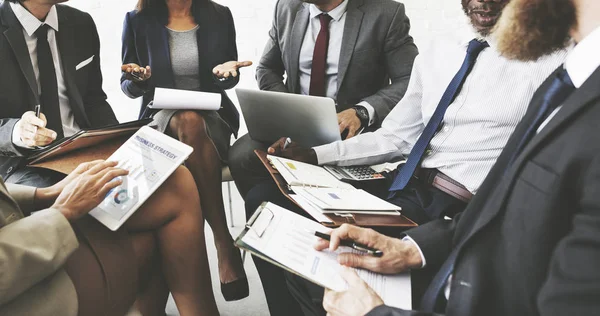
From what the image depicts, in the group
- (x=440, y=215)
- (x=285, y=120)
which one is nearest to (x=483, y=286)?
(x=440, y=215)

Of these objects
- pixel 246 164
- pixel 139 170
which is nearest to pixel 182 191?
A: pixel 139 170

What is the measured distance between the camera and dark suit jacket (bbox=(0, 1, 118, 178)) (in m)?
1.33

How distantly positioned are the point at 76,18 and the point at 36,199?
889 mm

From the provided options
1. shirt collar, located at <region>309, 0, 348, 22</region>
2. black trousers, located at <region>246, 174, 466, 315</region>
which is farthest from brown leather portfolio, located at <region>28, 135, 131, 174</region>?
shirt collar, located at <region>309, 0, 348, 22</region>

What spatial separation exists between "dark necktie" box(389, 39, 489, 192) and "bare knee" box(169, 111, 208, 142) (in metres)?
0.76

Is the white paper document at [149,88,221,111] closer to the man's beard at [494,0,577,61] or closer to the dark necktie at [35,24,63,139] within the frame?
the dark necktie at [35,24,63,139]

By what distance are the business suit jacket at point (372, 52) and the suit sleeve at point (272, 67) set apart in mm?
132

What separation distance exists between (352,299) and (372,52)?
1272mm

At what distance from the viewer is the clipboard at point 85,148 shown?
113 centimetres

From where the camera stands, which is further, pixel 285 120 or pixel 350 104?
pixel 350 104

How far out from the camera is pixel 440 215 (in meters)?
1.10

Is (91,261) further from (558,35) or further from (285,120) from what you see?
(558,35)

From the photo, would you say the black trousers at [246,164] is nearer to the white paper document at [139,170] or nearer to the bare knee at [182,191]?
the bare knee at [182,191]

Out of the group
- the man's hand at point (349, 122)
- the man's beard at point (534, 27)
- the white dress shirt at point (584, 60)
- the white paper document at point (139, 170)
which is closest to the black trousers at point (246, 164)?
the man's hand at point (349, 122)
